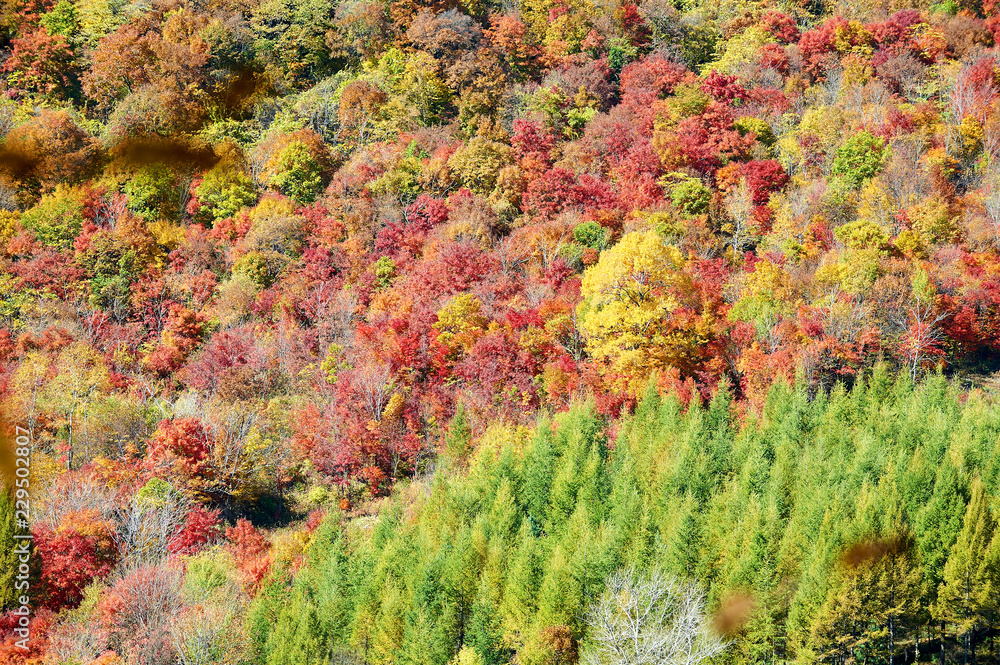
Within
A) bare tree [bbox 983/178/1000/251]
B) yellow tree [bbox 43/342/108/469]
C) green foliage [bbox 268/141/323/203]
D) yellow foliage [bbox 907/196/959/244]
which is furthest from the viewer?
green foliage [bbox 268/141/323/203]

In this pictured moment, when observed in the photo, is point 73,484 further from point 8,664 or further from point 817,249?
point 817,249

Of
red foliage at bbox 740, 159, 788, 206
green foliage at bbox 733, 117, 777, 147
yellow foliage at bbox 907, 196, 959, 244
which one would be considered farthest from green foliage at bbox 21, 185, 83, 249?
yellow foliage at bbox 907, 196, 959, 244

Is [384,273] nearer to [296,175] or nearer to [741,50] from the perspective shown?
[296,175]

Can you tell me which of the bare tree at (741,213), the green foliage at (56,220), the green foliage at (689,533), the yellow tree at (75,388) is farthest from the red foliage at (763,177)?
the green foliage at (56,220)

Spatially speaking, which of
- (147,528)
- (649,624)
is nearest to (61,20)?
(147,528)

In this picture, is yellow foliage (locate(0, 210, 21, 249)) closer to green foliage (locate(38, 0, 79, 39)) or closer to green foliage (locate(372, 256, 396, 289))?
green foliage (locate(38, 0, 79, 39))

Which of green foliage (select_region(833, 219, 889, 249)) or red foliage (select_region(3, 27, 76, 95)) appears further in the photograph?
red foliage (select_region(3, 27, 76, 95))

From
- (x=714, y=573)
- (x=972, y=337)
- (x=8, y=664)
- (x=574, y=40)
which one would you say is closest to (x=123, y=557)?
(x=8, y=664)
